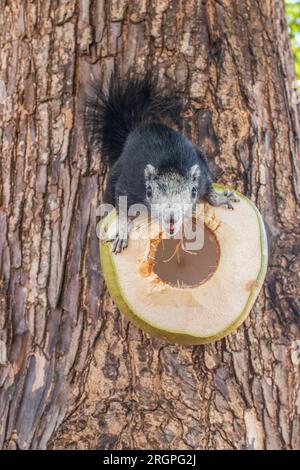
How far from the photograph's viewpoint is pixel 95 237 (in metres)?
1.82

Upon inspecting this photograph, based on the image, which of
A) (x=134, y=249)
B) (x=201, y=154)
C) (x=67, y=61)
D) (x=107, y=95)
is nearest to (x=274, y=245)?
(x=201, y=154)

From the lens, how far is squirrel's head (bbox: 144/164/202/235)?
1604 millimetres

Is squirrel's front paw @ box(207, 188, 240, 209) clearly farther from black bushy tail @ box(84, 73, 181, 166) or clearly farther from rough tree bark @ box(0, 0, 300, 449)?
black bushy tail @ box(84, 73, 181, 166)

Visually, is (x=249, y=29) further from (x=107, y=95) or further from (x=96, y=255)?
(x=96, y=255)

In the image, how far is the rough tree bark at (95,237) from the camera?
168cm

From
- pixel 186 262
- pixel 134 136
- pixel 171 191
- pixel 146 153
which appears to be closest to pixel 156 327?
pixel 186 262

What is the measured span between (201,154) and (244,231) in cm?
33

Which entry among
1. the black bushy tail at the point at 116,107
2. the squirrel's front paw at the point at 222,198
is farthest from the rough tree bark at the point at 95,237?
the squirrel's front paw at the point at 222,198

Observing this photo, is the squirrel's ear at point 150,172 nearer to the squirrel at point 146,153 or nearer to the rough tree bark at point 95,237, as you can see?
the squirrel at point 146,153

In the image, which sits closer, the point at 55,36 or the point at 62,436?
the point at 62,436

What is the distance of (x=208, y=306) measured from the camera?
4.98ft

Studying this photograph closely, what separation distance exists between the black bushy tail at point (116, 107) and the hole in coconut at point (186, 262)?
0.39m

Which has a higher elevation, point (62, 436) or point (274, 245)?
point (274, 245)

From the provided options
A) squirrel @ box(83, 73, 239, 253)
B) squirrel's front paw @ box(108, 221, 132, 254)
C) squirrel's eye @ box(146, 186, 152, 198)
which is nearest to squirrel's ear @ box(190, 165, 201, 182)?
squirrel @ box(83, 73, 239, 253)
